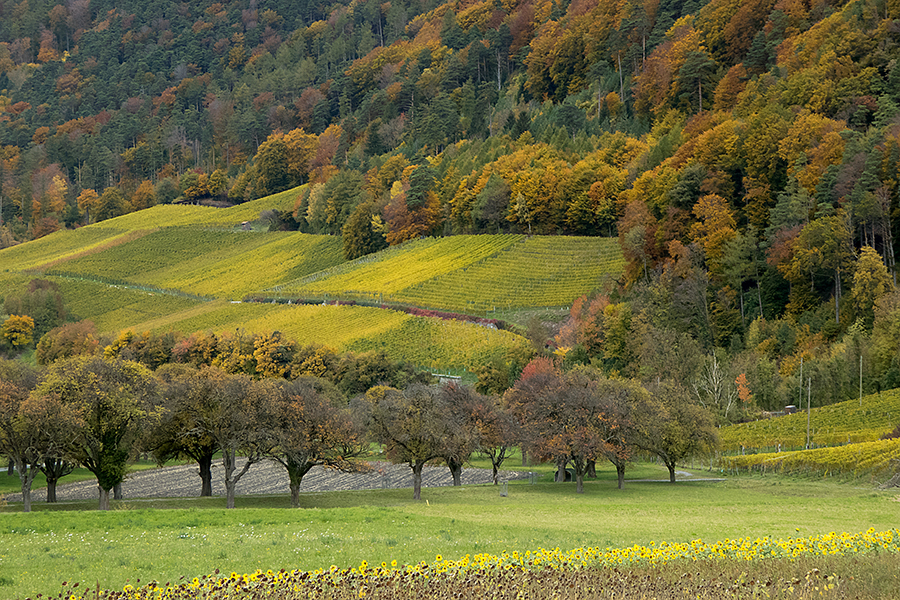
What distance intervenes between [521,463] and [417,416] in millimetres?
31889

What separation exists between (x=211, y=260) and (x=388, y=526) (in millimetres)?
147504

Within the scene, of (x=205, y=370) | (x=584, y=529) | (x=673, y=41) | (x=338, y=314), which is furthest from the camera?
(x=673, y=41)

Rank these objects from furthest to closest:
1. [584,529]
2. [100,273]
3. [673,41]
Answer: [100,273] < [673,41] < [584,529]

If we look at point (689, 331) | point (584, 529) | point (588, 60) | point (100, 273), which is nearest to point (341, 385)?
point (689, 331)

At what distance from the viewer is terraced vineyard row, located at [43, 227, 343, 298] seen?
158 metres

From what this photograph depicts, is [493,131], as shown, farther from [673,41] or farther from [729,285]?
[729,285]

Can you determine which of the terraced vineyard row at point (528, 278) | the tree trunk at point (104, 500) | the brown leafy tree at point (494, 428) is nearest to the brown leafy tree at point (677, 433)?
the brown leafy tree at point (494, 428)

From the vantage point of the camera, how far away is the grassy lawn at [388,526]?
75.4ft

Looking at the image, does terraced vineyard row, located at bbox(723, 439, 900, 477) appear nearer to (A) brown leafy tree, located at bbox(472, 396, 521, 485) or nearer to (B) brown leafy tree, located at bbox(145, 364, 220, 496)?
(A) brown leafy tree, located at bbox(472, 396, 521, 485)

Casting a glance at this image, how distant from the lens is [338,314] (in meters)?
123

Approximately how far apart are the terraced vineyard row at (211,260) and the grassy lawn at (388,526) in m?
99.6

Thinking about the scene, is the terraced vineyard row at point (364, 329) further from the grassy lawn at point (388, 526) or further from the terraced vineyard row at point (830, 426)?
the grassy lawn at point (388, 526)

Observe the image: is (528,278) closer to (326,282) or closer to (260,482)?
(326,282)

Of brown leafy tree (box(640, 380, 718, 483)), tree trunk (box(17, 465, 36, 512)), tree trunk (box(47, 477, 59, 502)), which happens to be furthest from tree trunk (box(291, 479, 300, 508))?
brown leafy tree (box(640, 380, 718, 483))
